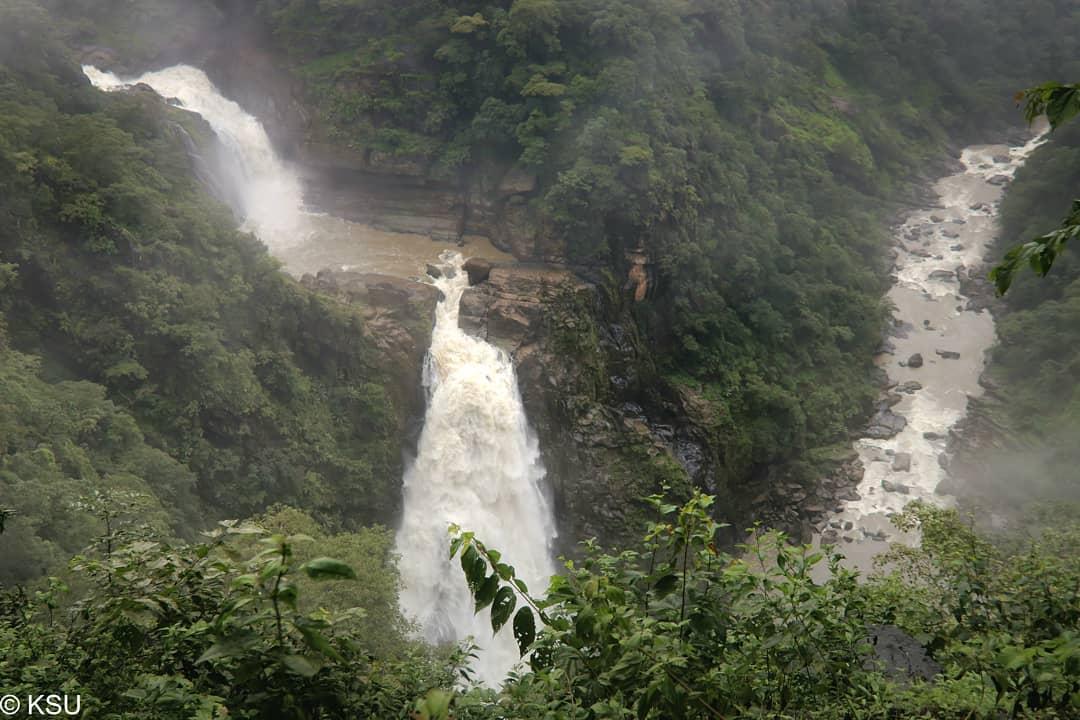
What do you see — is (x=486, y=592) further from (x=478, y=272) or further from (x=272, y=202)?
(x=272, y=202)

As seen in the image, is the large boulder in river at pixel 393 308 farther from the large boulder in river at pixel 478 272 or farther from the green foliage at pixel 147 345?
the large boulder in river at pixel 478 272

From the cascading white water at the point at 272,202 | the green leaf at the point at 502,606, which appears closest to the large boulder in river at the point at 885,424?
the cascading white water at the point at 272,202

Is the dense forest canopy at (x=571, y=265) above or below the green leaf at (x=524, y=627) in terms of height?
above

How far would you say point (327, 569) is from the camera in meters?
2.80

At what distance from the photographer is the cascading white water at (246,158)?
94.3 ft

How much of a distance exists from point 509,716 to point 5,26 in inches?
971

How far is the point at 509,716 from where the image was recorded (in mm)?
4246

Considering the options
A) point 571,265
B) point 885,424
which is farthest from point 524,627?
point 885,424

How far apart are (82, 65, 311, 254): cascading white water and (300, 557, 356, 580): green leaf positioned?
86.9 ft

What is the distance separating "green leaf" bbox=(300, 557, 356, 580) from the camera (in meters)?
2.75

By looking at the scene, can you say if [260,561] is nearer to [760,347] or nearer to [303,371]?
[303,371]

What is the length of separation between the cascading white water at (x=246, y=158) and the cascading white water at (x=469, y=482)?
9.48 meters

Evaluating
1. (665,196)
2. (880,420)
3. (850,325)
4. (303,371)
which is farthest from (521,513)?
(850,325)

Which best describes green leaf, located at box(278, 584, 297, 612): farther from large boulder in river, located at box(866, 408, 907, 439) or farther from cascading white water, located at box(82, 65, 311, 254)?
large boulder in river, located at box(866, 408, 907, 439)
